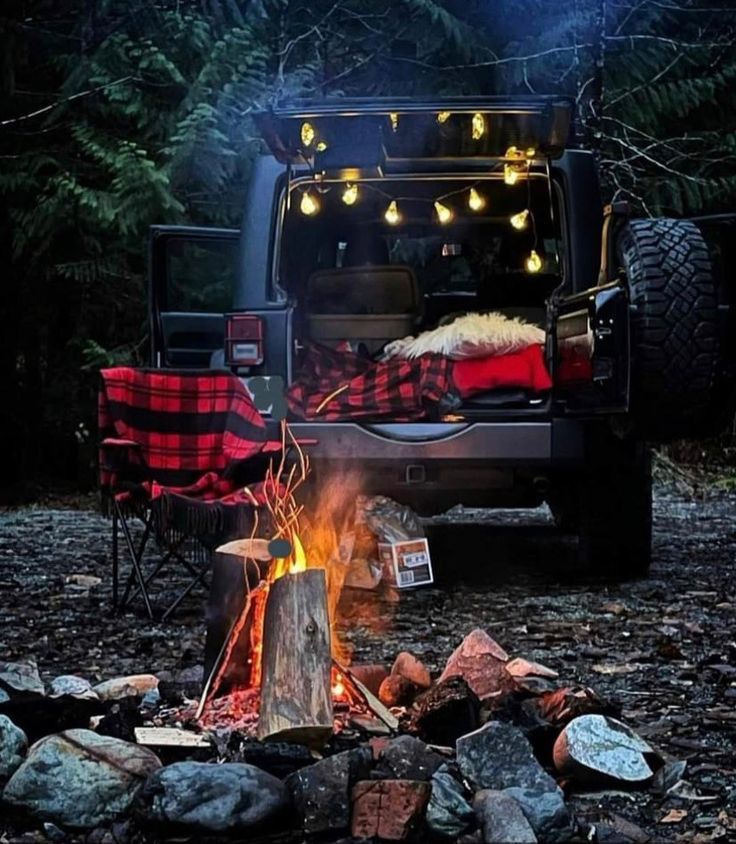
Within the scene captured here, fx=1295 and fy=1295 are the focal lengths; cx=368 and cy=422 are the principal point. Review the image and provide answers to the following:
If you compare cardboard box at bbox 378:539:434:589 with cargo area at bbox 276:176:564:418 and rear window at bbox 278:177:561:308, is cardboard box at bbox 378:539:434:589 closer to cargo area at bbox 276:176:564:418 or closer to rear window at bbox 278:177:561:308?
cargo area at bbox 276:176:564:418

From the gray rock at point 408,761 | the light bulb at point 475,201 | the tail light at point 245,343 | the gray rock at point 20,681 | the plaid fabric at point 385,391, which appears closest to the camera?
the gray rock at point 408,761

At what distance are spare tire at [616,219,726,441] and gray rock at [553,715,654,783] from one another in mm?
2166

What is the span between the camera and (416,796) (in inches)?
98.2

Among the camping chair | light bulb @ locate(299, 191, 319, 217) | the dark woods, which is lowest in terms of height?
the camping chair

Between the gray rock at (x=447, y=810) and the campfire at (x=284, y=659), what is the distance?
1.34 ft

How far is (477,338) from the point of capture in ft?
18.1

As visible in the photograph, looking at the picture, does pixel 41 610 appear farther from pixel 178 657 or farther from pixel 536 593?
pixel 536 593

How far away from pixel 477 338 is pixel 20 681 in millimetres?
2741

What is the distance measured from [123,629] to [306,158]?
6.83 feet

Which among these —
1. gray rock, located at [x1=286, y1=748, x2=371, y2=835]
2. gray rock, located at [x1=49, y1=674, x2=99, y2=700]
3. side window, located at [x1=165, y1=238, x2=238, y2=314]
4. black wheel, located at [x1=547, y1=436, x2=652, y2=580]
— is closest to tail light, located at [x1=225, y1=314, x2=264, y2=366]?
black wheel, located at [x1=547, y1=436, x2=652, y2=580]

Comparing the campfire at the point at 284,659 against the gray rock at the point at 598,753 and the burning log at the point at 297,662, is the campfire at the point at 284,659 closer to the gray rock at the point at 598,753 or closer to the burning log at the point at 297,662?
the burning log at the point at 297,662

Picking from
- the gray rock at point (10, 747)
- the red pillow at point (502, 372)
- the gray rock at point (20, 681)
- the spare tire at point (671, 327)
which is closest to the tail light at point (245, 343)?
the red pillow at point (502, 372)

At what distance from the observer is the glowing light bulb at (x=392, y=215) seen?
21.4 ft

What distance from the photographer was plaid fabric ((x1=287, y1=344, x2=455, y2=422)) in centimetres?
545
